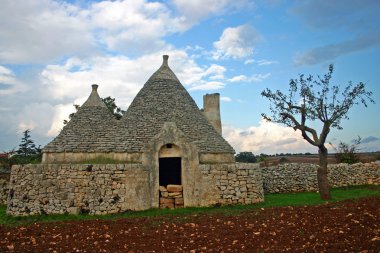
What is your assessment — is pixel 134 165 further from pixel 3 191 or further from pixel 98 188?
pixel 3 191

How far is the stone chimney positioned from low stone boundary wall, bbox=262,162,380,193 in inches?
162

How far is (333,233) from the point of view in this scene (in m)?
7.49

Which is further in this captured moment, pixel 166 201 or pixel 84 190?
pixel 166 201

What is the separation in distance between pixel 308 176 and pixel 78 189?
13158mm

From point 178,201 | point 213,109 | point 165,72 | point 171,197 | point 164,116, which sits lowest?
point 178,201

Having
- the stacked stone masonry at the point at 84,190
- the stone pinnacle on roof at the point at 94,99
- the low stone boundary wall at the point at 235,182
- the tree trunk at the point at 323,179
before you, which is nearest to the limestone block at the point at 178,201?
the stacked stone masonry at the point at 84,190

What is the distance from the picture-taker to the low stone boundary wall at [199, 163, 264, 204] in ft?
44.1

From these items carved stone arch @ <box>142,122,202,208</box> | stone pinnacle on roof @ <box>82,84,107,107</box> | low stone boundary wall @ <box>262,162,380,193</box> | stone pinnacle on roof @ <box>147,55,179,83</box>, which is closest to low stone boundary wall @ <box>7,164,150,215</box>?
carved stone arch @ <box>142,122,202,208</box>

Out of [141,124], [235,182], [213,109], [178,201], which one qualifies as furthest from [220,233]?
[213,109]

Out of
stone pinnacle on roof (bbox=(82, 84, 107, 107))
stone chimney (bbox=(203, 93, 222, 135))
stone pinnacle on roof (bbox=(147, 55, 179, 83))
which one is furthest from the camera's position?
stone chimney (bbox=(203, 93, 222, 135))

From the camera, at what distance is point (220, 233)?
331 inches

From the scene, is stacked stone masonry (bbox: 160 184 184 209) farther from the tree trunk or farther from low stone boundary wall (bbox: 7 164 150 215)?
Answer: the tree trunk

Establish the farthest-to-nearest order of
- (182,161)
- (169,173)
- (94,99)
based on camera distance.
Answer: (169,173), (94,99), (182,161)

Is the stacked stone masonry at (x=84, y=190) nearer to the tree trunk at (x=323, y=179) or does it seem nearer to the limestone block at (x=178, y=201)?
the limestone block at (x=178, y=201)
